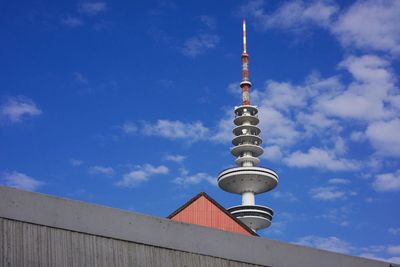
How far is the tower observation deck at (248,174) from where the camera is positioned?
107062 millimetres

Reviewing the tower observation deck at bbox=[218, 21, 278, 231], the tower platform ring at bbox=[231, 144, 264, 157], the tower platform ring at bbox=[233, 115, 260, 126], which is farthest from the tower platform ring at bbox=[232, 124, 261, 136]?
the tower platform ring at bbox=[231, 144, 264, 157]

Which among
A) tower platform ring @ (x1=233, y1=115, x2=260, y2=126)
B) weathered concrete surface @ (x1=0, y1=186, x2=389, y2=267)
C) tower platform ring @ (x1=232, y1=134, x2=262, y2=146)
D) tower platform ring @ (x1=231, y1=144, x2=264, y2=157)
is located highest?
tower platform ring @ (x1=233, y1=115, x2=260, y2=126)

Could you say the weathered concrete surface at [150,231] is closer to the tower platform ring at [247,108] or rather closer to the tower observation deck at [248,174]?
the tower observation deck at [248,174]

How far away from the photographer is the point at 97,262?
11.2 meters

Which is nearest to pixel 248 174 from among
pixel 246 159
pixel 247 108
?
pixel 246 159

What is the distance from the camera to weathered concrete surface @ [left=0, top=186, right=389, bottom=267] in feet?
35.8

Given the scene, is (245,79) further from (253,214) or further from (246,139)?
(253,214)

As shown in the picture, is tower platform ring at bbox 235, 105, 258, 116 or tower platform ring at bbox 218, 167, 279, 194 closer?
tower platform ring at bbox 218, 167, 279, 194

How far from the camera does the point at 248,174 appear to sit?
107 meters

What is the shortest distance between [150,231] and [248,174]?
313ft

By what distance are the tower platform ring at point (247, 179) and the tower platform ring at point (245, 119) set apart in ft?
33.1

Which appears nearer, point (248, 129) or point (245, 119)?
point (248, 129)

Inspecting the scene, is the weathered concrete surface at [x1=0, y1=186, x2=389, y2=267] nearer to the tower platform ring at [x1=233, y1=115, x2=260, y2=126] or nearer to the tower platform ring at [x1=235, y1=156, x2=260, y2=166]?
the tower platform ring at [x1=235, y1=156, x2=260, y2=166]

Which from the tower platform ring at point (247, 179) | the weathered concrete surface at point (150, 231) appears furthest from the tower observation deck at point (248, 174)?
the weathered concrete surface at point (150, 231)
